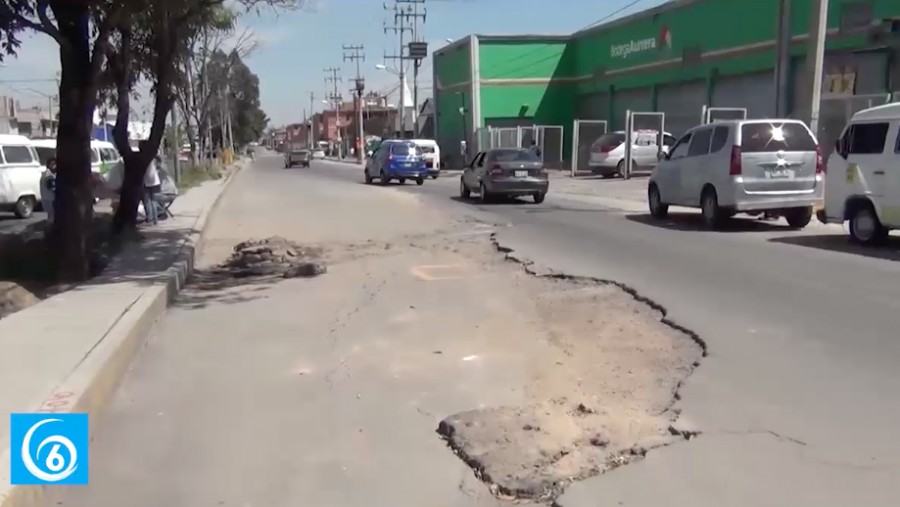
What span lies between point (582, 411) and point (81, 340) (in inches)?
165

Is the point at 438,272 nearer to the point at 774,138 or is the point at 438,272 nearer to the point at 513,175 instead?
the point at 774,138

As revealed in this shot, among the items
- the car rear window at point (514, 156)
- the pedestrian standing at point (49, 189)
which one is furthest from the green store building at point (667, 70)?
the pedestrian standing at point (49, 189)

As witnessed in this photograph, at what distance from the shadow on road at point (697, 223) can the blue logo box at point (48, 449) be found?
514 inches

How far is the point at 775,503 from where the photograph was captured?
14.7 feet

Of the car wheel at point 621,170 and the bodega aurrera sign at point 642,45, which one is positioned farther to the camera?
the bodega aurrera sign at point 642,45

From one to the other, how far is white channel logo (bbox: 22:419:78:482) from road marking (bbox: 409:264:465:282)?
6997mm

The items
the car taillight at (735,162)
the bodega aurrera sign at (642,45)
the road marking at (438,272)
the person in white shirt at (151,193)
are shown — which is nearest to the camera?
the road marking at (438,272)

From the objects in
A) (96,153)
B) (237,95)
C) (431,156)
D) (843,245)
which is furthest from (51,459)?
(237,95)

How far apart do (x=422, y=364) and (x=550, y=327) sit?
1.71 m

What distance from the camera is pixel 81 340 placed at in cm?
753

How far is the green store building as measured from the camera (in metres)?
28.3

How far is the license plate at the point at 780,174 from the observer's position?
A: 1588 centimetres

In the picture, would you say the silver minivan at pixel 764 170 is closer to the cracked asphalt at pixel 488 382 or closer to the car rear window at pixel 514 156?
the cracked asphalt at pixel 488 382

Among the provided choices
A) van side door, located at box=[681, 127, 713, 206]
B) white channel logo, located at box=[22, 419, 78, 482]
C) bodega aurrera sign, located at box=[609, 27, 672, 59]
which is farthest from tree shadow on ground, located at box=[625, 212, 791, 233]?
bodega aurrera sign, located at box=[609, 27, 672, 59]
